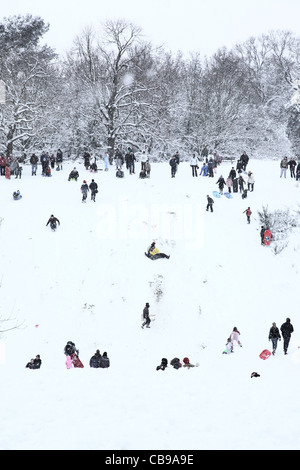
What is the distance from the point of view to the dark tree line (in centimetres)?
3406

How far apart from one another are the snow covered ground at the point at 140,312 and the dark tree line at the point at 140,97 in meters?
A: 7.31

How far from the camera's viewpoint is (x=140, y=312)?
671 inches

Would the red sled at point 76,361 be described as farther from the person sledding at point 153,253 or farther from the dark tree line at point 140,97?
the dark tree line at point 140,97

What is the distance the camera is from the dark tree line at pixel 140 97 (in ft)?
112

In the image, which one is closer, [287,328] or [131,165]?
A: [287,328]

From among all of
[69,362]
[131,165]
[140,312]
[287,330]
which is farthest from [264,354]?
[131,165]

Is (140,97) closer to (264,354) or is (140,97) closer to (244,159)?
(244,159)

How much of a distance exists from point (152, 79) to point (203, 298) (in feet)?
97.5

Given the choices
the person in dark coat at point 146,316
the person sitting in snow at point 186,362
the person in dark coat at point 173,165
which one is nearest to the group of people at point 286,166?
the person in dark coat at point 173,165

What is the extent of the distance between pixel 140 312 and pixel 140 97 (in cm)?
2484

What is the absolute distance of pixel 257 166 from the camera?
32.8 meters
